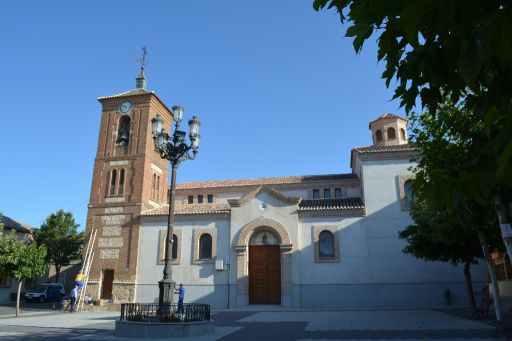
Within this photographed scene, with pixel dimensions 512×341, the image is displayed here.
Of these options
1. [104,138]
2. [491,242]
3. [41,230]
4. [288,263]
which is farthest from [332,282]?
[41,230]

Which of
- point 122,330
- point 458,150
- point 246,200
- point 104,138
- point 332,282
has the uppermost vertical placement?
point 104,138

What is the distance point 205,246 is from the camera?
2466cm

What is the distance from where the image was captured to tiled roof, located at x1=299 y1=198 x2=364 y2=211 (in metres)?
23.2

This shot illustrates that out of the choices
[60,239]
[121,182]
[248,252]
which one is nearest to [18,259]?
[121,182]

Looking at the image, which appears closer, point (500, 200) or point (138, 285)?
point (500, 200)

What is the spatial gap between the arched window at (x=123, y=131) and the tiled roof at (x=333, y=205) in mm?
13732

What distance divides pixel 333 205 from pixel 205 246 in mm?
8472

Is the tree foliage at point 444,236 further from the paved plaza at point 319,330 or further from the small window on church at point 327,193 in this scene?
the small window on church at point 327,193

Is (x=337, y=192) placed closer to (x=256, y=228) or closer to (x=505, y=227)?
(x=256, y=228)

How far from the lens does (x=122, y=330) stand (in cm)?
1118

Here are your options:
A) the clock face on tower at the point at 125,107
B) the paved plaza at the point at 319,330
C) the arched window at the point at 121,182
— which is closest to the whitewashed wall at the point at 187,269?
the arched window at the point at 121,182

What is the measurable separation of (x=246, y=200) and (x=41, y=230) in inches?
830

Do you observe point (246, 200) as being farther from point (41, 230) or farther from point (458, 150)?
point (41, 230)

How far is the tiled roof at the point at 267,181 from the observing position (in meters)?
29.6
